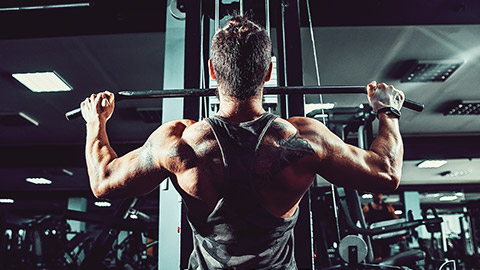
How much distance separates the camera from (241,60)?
1262 mm

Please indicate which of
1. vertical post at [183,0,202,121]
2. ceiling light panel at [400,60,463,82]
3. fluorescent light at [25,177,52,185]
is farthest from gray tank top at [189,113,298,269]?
fluorescent light at [25,177,52,185]

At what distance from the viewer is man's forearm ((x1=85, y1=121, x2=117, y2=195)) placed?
1.28m

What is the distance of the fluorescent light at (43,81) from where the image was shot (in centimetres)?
466

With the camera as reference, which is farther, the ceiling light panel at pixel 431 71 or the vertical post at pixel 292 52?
the ceiling light panel at pixel 431 71

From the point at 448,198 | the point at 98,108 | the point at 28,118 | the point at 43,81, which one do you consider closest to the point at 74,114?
the point at 98,108

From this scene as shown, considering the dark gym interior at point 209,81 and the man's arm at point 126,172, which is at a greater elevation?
the dark gym interior at point 209,81

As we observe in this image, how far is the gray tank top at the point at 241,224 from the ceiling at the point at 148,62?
1.64m

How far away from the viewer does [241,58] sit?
4.14 feet

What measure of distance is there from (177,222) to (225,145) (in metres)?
1.25

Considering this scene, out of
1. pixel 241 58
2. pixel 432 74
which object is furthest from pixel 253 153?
pixel 432 74

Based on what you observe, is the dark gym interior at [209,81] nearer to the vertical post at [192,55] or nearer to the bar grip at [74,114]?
the vertical post at [192,55]

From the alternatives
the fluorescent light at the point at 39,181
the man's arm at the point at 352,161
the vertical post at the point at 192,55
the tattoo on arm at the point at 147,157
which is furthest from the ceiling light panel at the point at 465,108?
the fluorescent light at the point at 39,181

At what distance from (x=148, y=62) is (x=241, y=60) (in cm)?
336

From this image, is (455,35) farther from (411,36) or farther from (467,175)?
(467,175)
